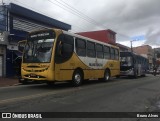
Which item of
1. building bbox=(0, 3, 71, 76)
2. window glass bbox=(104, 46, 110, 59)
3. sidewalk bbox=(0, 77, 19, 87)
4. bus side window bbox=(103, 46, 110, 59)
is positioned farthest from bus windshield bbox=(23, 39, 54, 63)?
building bbox=(0, 3, 71, 76)

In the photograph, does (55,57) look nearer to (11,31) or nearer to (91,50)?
(91,50)

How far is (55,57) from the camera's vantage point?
1417cm

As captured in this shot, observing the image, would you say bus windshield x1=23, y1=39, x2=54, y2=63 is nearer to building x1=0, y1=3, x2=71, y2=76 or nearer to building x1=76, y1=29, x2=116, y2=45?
building x1=0, y1=3, x2=71, y2=76

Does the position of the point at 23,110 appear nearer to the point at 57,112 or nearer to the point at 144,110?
the point at 57,112

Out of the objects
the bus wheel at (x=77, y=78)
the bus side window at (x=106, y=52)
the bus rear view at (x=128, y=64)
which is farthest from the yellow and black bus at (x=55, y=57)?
the bus rear view at (x=128, y=64)

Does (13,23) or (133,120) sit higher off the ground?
(13,23)

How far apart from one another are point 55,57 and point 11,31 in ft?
43.8

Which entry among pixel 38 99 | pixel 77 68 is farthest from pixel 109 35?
pixel 38 99

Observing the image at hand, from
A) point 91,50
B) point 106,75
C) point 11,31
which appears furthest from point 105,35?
point 91,50

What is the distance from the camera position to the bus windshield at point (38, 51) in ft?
46.8

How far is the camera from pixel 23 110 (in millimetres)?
8547

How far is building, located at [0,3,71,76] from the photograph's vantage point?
25469 millimetres

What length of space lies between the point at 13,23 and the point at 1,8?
5.91 feet

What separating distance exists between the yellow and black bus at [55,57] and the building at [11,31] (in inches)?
405
